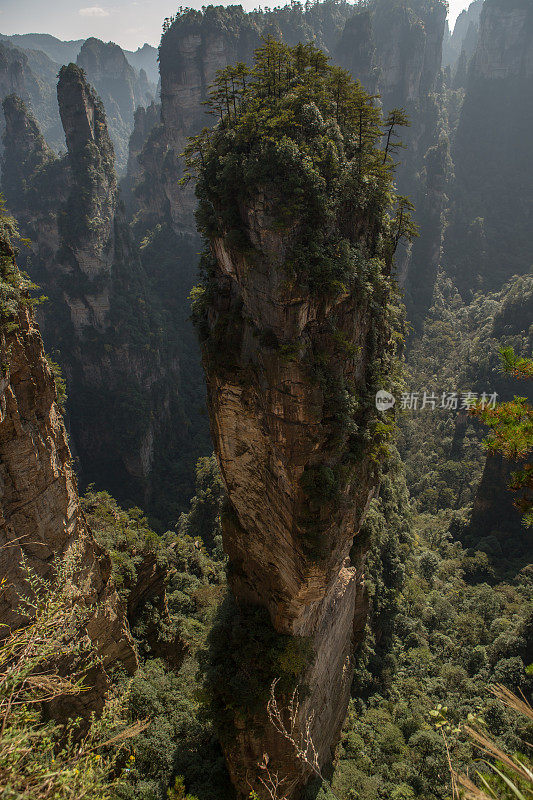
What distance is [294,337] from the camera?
39.5 feet

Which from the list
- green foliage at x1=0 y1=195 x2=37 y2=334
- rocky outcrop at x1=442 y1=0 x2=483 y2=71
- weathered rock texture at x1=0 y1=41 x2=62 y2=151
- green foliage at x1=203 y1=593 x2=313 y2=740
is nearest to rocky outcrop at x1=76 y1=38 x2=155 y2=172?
weathered rock texture at x1=0 y1=41 x2=62 y2=151

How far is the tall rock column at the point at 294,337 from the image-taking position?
1192cm

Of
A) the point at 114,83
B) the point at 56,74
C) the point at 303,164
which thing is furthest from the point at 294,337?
the point at 114,83

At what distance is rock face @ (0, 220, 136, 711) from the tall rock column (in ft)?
15.2

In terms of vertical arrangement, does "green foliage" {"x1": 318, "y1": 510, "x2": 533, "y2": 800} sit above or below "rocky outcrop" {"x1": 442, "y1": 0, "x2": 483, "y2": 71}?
below

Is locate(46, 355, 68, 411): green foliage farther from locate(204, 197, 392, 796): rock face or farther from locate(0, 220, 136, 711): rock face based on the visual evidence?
locate(204, 197, 392, 796): rock face

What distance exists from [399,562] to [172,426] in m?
32.7

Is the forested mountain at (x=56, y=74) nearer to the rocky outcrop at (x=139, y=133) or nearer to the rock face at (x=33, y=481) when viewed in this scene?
the rocky outcrop at (x=139, y=133)

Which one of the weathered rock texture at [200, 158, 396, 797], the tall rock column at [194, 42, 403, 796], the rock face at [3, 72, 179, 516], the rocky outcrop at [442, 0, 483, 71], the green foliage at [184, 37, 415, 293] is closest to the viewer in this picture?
the green foliage at [184, 37, 415, 293]

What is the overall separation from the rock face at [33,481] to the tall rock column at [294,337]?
462cm

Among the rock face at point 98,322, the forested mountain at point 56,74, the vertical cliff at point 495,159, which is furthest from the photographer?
the forested mountain at point 56,74

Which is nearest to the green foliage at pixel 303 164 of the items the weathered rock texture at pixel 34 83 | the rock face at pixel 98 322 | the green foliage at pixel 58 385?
the green foliage at pixel 58 385

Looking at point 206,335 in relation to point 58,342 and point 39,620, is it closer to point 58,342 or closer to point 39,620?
point 39,620

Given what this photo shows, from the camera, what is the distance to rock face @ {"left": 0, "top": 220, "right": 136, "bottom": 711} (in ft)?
35.3
